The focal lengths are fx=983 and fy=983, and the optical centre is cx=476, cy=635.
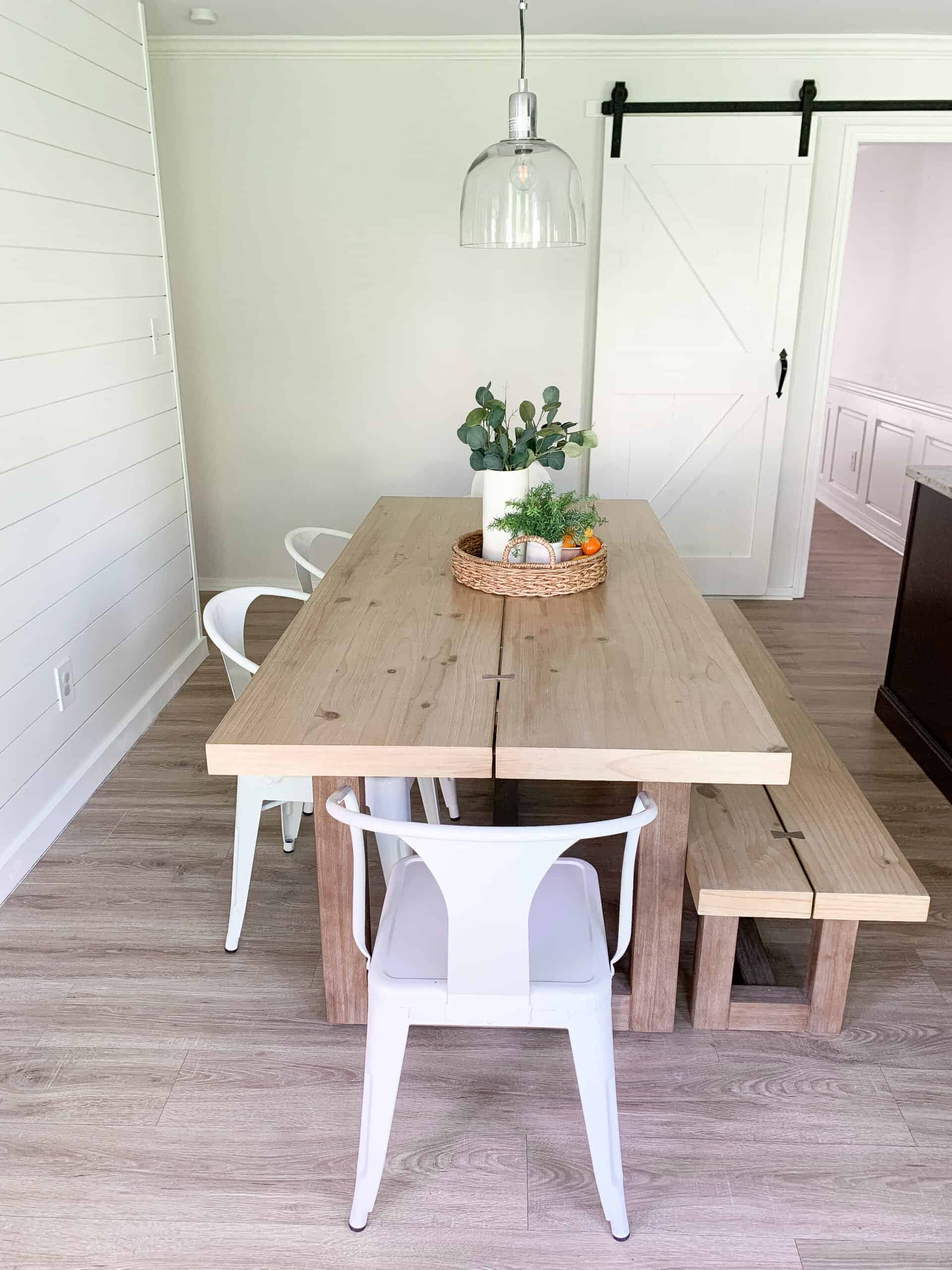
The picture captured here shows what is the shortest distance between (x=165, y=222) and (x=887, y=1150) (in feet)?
14.8

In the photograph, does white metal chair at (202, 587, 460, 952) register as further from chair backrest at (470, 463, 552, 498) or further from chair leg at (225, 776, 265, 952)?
chair backrest at (470, 463, 552, 498)

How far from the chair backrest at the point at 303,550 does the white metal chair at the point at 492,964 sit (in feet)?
4.57

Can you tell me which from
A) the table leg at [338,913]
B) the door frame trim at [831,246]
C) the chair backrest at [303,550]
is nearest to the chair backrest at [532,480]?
the chair backrest at [303,550]

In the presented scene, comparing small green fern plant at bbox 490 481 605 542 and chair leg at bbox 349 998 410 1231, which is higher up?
small green fern plant at bbox 490 481 605 542

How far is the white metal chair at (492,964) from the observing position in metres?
1.41

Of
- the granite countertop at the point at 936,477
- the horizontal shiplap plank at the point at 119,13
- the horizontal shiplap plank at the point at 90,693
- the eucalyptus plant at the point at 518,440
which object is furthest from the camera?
the granite countertop at the point at 936,477

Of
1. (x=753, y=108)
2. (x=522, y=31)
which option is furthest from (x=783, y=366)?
(x=522, y=31)

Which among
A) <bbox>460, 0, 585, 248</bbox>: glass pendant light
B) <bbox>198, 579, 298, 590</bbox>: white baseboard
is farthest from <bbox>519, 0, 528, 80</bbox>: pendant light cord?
<bbox>198, 579, 298, 590</bbox>: white baseboard

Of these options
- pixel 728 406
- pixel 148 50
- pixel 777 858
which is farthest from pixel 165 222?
pixel 777 858

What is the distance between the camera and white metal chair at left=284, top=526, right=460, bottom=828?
98.7 inches

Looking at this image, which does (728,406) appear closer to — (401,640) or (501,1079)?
(401,640)

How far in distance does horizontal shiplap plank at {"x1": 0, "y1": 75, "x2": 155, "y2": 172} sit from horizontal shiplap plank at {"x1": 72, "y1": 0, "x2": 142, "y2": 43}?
29 centimetres

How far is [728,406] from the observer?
4.63 meters

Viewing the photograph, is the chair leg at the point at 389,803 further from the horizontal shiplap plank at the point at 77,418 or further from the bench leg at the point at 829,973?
the horizontal shiplap plank at the point at 77,418
